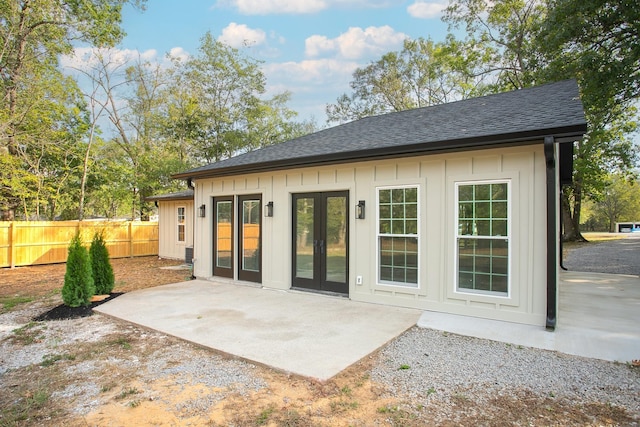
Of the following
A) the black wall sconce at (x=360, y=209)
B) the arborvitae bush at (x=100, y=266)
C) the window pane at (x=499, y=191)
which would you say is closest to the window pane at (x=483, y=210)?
the window pane at (x=499, y=191)

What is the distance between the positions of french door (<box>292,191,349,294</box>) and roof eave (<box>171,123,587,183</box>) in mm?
658

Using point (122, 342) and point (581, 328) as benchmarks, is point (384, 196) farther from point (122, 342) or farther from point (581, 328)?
point (122, 342)

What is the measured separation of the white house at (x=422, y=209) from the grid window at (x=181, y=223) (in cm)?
520

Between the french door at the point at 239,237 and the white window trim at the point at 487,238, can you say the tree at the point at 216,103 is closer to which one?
the french door at the point at 239,237

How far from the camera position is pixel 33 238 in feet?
37.5

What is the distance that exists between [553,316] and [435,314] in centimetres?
146

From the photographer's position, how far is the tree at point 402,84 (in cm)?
2255

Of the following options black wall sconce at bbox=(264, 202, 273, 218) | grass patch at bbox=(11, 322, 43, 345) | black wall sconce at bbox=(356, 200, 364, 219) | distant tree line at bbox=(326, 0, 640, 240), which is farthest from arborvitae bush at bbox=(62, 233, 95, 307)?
distant tree line at bbox=(326, 0, 640, 240)

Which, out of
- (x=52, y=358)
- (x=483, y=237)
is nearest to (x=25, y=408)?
(x=52, y=358)

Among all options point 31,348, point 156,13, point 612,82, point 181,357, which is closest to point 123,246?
point 156,13

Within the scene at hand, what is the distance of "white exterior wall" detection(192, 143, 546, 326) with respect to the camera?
4656 millimetres

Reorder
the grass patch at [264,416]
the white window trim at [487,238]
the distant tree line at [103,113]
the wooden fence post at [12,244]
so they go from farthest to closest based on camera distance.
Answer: the distant tree line at [103,113] < the wooden fence post at [12,244] < the white window trim at [487,238] < the grass patch at [264,416]

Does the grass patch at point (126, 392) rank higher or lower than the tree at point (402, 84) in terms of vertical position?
lower

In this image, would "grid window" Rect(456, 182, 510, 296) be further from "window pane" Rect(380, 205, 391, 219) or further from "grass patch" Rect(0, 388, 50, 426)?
"grass patch" Rect(0, 388, 50, 426)
